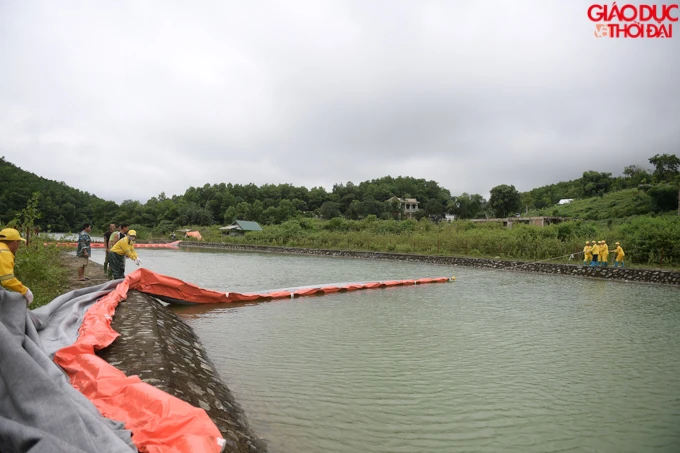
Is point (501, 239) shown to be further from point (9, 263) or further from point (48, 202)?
point (48, 202)

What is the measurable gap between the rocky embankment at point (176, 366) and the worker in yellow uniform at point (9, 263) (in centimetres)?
111

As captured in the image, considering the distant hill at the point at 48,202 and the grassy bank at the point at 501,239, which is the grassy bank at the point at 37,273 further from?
the distant hill at the point at 48,202

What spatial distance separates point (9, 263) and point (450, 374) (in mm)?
5088

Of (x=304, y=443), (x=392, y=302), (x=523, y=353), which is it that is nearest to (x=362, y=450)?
(x=304, y=443)

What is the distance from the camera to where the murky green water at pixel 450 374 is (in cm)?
411

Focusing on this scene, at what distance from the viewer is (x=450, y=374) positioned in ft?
18.9

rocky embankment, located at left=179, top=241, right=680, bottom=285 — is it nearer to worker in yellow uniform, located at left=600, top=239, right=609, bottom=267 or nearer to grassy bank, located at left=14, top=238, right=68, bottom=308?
worker in yellow uniform, located at left=600, top=239, right=609, bottom=267

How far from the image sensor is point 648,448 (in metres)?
3.96

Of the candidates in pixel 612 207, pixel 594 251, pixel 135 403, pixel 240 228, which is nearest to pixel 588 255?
pixel 594 251

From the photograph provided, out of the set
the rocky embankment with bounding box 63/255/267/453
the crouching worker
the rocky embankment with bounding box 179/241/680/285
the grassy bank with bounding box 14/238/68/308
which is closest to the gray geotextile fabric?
the rocky embankment with bounding box 63/255/267/453

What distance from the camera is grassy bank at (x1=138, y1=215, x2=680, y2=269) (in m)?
19.4

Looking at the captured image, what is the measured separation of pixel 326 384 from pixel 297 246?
114 feet

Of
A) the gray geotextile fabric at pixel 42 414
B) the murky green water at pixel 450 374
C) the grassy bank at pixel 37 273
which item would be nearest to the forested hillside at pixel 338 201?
the grassy bank at pixel 37 273

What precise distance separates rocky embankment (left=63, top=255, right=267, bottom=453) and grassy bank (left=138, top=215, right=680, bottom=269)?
20552 millimetres
